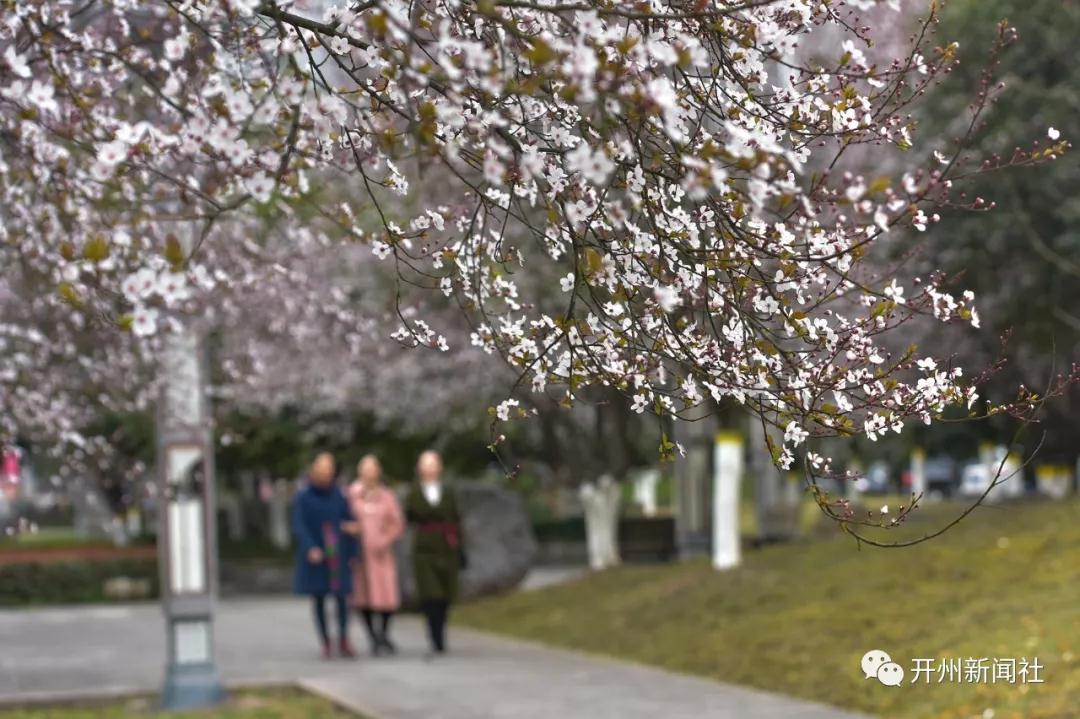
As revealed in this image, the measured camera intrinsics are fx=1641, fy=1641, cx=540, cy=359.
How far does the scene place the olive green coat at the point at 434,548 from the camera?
47.3 ft

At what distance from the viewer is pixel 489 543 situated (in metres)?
22.0

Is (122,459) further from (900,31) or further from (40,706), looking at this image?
(900,31)

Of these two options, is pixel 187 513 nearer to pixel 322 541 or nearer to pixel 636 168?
pixel 322 541

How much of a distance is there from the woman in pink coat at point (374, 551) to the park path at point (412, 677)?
18.6 inches

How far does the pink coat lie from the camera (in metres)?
15.2

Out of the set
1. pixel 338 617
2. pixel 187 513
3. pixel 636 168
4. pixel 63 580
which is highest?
pixel 636 168

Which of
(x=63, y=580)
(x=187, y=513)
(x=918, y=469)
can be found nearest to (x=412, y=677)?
(x=187, y=513)

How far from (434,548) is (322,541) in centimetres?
143

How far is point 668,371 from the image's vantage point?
213 inches

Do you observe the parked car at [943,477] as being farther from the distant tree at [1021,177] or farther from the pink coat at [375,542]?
the pink coat at [375,542]

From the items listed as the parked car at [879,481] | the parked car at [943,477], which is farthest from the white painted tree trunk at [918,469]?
the parked car at [879,481]

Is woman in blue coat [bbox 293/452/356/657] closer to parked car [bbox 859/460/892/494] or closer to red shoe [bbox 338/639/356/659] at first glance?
red shoe [bbox 338/639/356/659]

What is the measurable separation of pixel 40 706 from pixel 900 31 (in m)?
14.5

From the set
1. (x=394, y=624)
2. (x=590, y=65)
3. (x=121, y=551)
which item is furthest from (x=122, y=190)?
(x=121, y=551)
